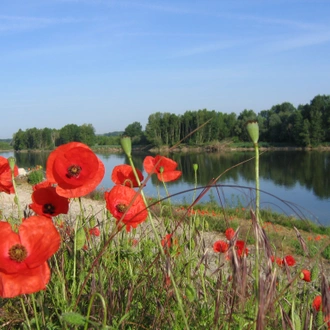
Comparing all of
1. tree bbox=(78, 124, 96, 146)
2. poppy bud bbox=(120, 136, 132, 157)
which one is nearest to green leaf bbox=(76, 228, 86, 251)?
poppy bud bbox=(120, 136, 132, 157)

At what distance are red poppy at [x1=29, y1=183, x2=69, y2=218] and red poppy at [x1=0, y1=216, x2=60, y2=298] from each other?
27 cm

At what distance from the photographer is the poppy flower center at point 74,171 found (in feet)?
3.16

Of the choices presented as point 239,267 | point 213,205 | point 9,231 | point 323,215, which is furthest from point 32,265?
point 323,215

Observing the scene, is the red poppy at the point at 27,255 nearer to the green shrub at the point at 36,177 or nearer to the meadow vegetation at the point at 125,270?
the meadow vegetation at the point at 125,270

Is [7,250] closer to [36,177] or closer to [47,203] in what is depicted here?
[47,203]

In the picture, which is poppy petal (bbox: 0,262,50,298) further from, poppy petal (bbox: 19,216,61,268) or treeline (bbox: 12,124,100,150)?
treeline (bbox: 12,124,100,150)

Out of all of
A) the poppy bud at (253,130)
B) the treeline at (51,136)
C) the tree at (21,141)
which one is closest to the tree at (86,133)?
the treeline at (51,136)

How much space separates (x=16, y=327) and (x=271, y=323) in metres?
0.75

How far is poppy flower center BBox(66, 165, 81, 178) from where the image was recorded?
96cm

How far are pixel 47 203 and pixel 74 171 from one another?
0.24 meters

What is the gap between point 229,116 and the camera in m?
67.8

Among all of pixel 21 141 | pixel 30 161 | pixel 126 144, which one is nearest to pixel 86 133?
pixel 30 161

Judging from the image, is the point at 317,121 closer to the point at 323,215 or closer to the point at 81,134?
the point at 81,134

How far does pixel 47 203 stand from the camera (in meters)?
1.15
